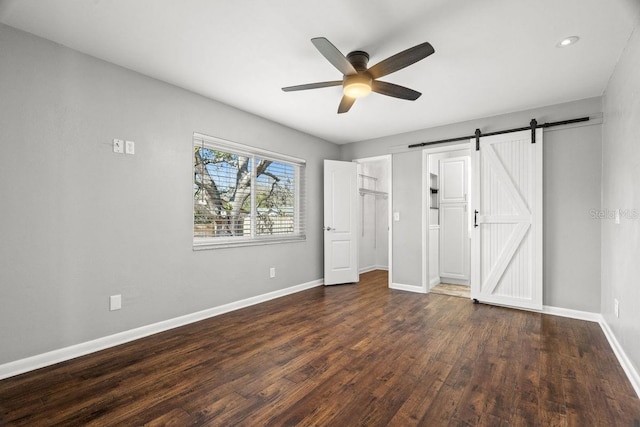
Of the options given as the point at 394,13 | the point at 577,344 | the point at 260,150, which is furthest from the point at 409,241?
the point at 394,13

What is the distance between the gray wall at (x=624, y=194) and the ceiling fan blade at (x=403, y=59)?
1510 mm

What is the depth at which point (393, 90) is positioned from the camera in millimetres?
2576

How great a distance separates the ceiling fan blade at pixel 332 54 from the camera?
1893 mm

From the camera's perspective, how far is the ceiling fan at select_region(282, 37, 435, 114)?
203cm

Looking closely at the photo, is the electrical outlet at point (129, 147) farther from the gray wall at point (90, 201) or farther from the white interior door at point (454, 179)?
the white interior door at point (454, 179)

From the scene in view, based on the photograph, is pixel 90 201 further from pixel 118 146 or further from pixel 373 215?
pixel 373 215

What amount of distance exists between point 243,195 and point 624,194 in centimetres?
381

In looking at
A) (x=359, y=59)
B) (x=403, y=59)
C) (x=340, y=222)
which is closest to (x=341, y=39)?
(x=359, y=59)

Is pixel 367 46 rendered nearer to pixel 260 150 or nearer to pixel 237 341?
pixel 260 150

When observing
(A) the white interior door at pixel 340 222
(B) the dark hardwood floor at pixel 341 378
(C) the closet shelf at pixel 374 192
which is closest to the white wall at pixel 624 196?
(B) the dark hardwood floor at pixel 341 378

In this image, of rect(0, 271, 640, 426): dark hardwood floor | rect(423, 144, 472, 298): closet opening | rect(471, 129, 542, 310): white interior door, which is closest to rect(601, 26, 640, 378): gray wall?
rect(0, 271, 640, 426): dark hardwood floor

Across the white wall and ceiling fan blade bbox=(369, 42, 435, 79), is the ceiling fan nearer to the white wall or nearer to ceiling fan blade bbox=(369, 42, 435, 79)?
ceiling fan blade bbox=(369, 42, 435, 79)

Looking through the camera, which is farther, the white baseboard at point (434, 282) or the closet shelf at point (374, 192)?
the closet shelf at point (374, 192)

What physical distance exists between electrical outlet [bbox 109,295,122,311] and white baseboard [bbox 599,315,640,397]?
13.1 ft
